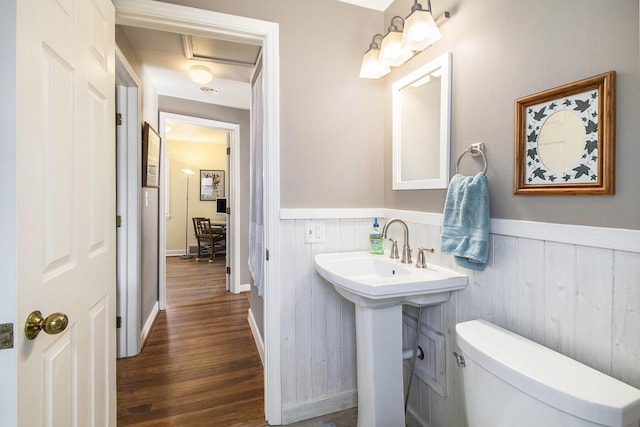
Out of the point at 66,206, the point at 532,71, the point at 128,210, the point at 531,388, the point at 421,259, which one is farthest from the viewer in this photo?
the point at 128,210

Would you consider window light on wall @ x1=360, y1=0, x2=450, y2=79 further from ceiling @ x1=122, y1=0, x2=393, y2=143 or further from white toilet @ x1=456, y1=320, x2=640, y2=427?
white toilet @ x1=456, y1=320, x2=640, y2=427

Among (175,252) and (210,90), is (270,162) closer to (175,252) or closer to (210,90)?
(210,90)

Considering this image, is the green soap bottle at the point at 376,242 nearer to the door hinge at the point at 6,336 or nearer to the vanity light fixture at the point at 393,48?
the vanity light fixture at the point at 393,48

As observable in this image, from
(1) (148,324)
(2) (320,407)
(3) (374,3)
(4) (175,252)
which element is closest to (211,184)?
(4) (175,252)

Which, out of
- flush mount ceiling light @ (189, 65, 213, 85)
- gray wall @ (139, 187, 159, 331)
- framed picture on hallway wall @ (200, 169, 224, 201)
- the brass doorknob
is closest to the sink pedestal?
the brass doorknob

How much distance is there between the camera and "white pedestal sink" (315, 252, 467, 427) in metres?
1.26

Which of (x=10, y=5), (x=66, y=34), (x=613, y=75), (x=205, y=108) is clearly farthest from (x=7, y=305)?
(x=205, y=108)

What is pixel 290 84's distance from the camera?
5.48 feet

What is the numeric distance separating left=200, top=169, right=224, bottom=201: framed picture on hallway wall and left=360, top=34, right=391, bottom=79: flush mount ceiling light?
225 inches

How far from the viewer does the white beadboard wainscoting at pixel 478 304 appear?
0.83 metres

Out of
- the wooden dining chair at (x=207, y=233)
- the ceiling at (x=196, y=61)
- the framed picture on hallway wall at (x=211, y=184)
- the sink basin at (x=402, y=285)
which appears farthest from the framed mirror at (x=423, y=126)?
the framed picture on hallway wall at (x=211, y=184)

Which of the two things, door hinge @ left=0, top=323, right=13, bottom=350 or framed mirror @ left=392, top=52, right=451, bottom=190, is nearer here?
door hinge @ left=0, top=323, right=13, bottom=350

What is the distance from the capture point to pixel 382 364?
1.35 m

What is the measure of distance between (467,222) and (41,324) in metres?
1.35
